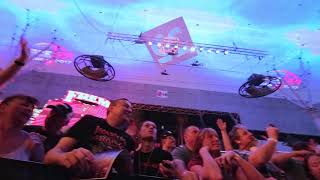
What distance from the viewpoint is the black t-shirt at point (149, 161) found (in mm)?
3090

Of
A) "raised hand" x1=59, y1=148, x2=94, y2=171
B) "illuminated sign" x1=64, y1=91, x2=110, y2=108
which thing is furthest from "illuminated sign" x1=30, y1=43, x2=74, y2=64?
"raised hand" x1=59, y1=148, x2=94, y2=171

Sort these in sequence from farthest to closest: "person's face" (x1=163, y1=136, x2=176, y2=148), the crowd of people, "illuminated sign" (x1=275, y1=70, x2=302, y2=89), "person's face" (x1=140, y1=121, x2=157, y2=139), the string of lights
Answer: "illuminated sign" (x1=275, y1=70, x2=302, y2=89) → the string of lights → "person's face" (x1=163, y1=136, x2=176, y2=148) → "person's face" (x1=140, y1=121, x2=157, y2=139) → the crowd of people

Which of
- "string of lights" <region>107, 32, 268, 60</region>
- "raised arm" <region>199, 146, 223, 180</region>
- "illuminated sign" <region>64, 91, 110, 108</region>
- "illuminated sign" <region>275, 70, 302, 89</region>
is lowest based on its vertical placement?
"raised arm" <region>199, 146, 223, 180</region>

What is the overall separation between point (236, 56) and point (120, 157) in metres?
7.75

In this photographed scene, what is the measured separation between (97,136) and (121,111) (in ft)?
1.24

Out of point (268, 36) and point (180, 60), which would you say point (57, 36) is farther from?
point (268, 36)

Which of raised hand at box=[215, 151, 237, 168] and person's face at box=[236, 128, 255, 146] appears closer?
raised hand at box=[215, 151, 237, 168]

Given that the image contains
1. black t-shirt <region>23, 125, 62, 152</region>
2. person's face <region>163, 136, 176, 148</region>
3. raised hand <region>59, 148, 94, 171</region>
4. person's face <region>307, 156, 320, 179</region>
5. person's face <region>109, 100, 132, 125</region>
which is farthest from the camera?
person's face <region>163, 136, 176, 148</region>

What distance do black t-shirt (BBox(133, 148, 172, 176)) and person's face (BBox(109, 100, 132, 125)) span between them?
1.14ft

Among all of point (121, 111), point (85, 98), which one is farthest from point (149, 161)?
point (85, 98)

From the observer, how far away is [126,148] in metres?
2.78

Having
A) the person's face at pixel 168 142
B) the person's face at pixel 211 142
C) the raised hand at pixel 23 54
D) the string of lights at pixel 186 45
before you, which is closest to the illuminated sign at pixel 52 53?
the string of lights at pixel 186 45

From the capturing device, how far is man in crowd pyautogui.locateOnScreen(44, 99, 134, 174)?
6.47ft

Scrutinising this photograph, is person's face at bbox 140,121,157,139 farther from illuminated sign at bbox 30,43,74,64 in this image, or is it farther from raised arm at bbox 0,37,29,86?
illuminated sign at bbox 30,43,74,64
